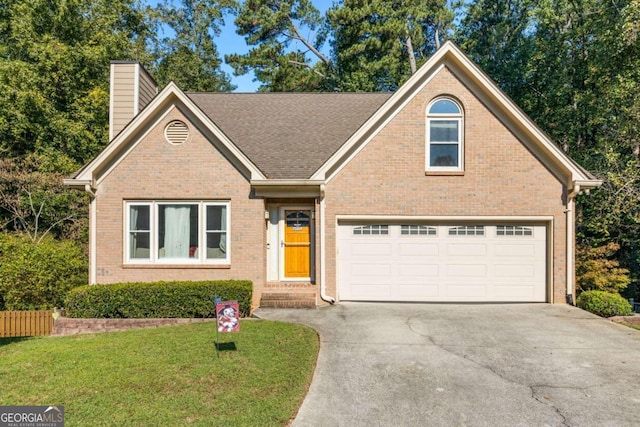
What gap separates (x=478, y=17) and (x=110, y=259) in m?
26.2

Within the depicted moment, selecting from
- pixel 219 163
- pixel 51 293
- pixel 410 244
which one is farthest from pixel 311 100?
pixel 51 293

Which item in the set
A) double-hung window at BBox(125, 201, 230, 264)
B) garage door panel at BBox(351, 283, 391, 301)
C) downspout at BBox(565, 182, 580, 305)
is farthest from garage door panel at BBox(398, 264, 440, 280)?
double-hung window at BBox(125, 201, 230, 264)

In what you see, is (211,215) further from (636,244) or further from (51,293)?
(636,244)

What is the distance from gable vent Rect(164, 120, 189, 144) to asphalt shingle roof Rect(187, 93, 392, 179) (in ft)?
3.61

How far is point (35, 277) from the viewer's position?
11.8m

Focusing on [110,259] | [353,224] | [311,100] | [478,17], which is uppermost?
[478,17]

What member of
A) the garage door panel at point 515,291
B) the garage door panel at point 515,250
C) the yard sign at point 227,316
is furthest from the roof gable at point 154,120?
the garage door panel at point 515,291

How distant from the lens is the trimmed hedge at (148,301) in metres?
10.3

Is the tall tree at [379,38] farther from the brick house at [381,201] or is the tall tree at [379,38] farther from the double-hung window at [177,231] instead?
the double-hung window at [177,231]

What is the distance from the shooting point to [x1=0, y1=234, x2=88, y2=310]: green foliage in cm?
1171

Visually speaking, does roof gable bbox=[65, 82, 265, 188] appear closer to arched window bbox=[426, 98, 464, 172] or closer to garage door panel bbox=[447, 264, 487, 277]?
arched window bbox=[426, 98, 464, 172]

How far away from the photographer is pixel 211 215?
38.8 ft

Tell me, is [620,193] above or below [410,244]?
above

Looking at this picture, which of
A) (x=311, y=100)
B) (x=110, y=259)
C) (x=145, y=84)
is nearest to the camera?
(x=110, y=259)
